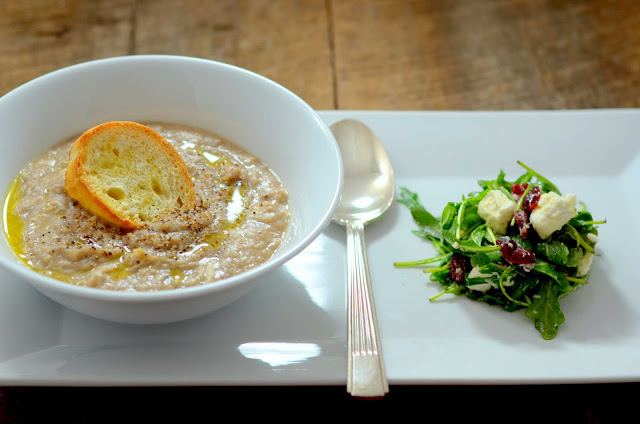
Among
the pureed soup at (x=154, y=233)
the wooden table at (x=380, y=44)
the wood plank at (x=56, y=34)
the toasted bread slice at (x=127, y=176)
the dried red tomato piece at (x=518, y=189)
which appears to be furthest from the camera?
the wooden table at (x=380, y=44)

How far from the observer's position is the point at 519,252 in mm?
2525

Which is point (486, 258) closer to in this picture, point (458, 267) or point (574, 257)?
point (458, 267)

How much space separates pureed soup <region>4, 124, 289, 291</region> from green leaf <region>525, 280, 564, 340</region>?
3.20ft

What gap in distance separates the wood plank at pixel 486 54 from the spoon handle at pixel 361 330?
4.53 ft

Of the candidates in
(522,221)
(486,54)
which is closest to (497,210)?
(522,221)

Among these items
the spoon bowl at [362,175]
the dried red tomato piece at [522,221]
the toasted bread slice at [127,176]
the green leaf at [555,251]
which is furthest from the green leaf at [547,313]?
the toasted bread slice at [127,176]

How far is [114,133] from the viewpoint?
2600 millimetres

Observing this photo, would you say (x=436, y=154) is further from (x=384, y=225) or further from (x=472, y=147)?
(x=384, y=225)

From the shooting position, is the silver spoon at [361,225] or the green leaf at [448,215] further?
the green leaf at [448,215]

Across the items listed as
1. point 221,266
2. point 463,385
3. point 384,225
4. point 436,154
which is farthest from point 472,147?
point 221,266

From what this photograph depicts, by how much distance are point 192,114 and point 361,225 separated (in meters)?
0.90

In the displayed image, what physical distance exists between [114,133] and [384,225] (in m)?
1.16

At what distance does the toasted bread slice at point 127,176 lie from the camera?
2475 millimetres

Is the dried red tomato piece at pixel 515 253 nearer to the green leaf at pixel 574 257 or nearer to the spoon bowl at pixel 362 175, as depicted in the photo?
the green leaf at pixel 574 257
